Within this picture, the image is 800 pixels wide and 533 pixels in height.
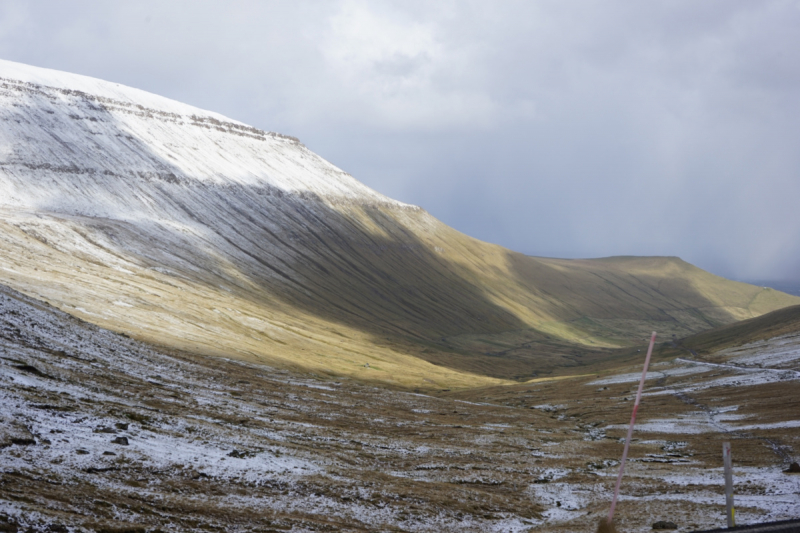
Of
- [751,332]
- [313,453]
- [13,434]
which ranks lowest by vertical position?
[313,453]

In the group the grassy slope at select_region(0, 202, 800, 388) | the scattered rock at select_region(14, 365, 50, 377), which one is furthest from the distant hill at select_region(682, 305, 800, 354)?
the scattered rock at select_region(14, 365, 50, 377)

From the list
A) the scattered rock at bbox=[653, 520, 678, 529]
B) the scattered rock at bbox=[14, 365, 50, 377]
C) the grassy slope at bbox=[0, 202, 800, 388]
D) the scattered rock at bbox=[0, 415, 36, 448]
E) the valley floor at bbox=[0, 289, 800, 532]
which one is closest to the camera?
the scattered rock at bbox=[653, 520, 678, 529]

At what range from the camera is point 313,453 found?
3556 centimetres

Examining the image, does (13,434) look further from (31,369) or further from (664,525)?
(664,525)

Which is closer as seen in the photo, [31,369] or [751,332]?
[31,369]

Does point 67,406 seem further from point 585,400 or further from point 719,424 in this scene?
point 585,400

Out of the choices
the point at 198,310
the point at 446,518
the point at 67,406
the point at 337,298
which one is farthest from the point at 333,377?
the point at 337,298

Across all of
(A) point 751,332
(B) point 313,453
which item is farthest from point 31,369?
(A) point 751,332

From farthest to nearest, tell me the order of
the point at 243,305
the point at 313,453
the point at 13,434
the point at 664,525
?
the point at 243,305 < the point at 313,453 < the point at 13,434 < the point at 664,525

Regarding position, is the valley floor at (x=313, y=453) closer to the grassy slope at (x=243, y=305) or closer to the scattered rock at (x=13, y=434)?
the scattered rock at (x=13, y=434)

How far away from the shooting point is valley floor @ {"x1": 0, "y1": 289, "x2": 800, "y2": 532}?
73.3 ft

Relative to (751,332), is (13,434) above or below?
below

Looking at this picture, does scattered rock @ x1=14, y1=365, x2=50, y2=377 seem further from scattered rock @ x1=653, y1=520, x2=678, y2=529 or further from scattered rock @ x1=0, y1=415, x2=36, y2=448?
scattered rock @ x1=653, y1=520, x2=678, y2=529

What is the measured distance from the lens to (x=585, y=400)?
79000 mm
